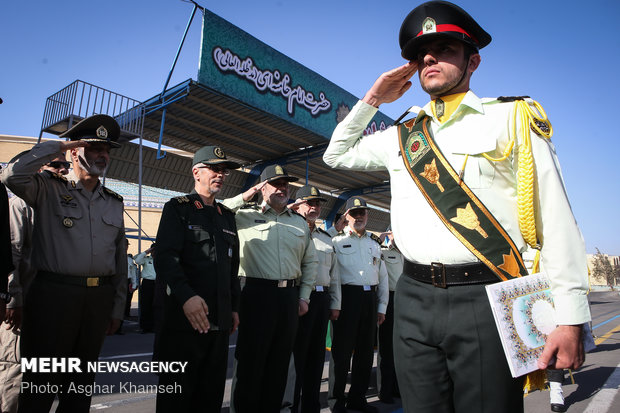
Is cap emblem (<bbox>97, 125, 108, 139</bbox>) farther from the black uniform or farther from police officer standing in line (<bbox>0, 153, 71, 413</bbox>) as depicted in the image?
the black uniform

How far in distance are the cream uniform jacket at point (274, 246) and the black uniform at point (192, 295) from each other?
0.57m

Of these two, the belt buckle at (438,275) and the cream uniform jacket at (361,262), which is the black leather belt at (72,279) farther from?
the cream uniform jacket at (361,262)

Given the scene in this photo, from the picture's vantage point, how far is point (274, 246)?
3.62 meters

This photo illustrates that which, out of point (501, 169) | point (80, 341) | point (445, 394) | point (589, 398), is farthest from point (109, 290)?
point (589, 398)

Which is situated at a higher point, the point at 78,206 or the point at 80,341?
the point at 78,206

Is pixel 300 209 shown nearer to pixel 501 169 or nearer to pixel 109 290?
pixel 109 290

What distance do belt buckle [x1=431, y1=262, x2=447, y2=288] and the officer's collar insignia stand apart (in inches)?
37.9

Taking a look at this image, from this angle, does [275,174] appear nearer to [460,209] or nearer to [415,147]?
[415,147]

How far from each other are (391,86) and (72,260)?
7.36 ft

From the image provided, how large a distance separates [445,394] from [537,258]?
624 millimetres

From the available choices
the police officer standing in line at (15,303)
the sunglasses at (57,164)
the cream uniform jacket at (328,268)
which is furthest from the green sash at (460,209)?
the sunglasses at (57,164)

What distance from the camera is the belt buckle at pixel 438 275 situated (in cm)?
161

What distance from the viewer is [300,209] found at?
514 cm

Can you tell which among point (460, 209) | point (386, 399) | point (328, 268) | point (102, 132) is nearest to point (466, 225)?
point (460, 209)
